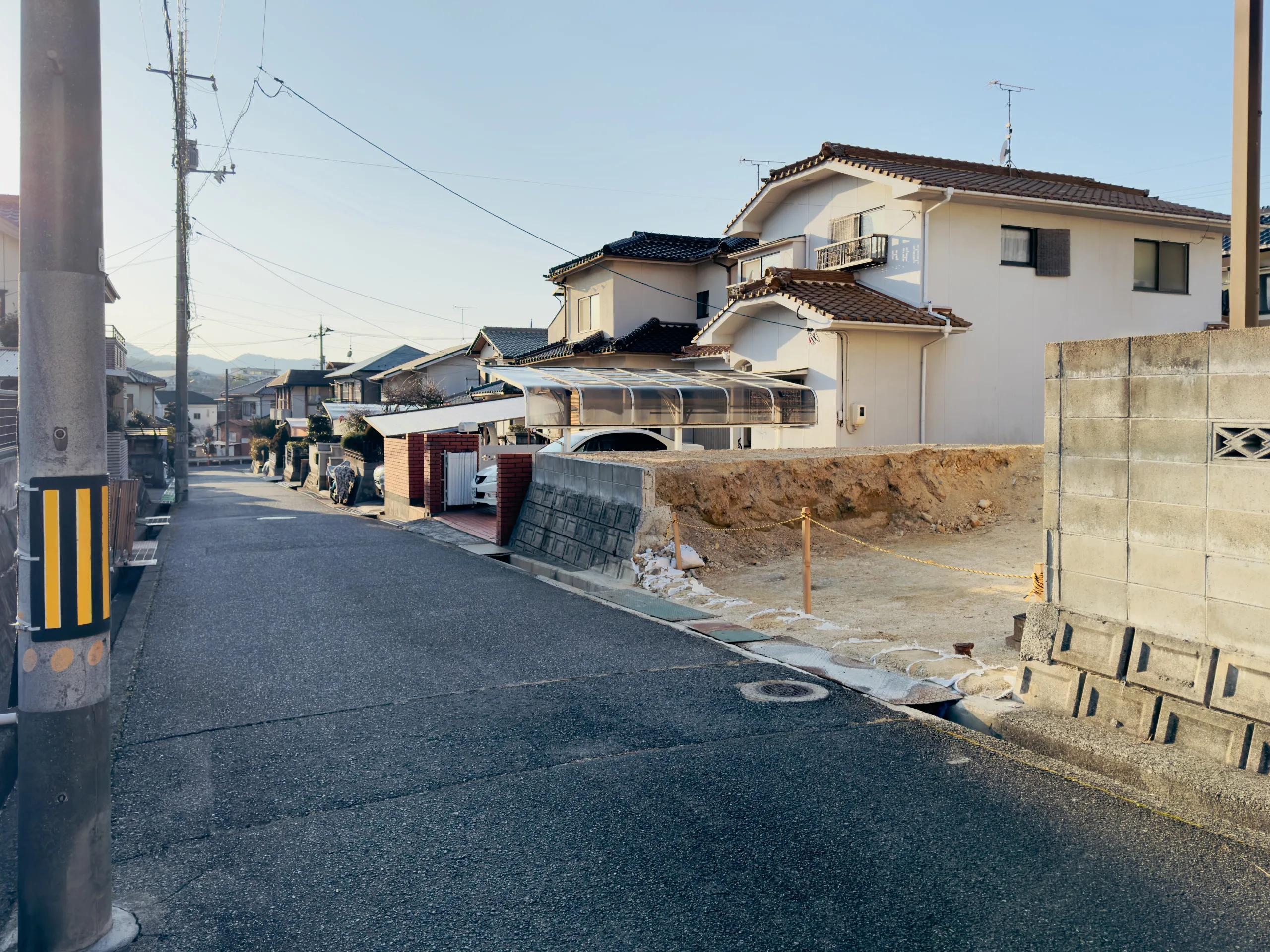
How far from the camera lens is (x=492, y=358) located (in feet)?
129

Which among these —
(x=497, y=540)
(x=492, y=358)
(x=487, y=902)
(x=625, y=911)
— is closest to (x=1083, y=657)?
(x=625, y=911)

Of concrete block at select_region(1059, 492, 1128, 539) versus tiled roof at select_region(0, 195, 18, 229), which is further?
tiled roof at select_region(0, 195, 18, 229)

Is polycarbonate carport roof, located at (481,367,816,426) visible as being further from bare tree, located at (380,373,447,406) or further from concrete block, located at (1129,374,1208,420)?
bare tree, located at (380,373,447,406)

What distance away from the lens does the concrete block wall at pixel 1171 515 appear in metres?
4.66

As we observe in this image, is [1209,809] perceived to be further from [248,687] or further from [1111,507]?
[248,687]

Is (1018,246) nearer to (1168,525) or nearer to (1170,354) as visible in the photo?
(1170,354)

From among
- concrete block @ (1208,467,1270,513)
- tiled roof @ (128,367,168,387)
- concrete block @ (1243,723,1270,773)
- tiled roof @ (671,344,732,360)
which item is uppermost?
tiled roof @ (128,367,168,387)

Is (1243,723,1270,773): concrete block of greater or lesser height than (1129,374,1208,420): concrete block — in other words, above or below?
below

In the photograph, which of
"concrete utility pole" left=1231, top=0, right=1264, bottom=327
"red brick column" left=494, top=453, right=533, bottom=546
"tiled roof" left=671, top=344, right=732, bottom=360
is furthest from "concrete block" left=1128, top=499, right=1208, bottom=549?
"tiled roof" left=671, top=344, right=732, bottom=360

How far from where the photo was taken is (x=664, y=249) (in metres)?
28.9

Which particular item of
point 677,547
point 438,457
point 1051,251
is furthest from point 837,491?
point 1051,251

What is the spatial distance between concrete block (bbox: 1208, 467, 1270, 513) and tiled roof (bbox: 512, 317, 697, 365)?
22.0 m

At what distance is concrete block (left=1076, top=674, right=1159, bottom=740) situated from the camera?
516 cm

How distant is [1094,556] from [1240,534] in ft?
3.16
